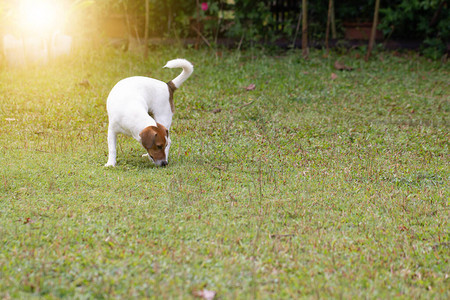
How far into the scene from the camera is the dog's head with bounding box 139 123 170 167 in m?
5.25

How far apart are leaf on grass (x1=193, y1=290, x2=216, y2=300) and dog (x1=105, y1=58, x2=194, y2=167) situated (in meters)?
2.45

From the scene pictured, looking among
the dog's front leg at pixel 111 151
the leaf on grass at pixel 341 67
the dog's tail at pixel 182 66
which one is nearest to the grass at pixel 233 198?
the dog's front leg at pixel 111 151

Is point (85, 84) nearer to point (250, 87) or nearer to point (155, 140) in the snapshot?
point (250, 87)

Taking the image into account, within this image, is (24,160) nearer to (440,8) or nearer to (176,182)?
(176,182)

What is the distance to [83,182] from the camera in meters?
5.05

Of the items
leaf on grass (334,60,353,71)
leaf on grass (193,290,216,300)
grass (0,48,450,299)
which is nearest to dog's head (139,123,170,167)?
grass (0,48,450,299)

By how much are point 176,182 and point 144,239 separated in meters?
1.38

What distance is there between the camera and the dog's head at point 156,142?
17.2 ft

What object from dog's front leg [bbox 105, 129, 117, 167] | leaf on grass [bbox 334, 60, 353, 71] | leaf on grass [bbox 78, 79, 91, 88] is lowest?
leaf on grass [bbox 78, 79, 91, 88]

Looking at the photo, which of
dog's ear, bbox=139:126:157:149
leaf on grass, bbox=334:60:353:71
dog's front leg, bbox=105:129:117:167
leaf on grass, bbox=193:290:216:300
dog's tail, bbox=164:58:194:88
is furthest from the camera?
leaf on grass, bbox=334:60:353:71

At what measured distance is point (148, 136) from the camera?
5242 millimetres

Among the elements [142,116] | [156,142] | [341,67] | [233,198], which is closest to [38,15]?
[341,67]

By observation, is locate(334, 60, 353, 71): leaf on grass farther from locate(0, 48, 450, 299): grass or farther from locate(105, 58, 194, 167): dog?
locate(105, 58, 194, 167): dog

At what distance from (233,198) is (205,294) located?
1713mm
